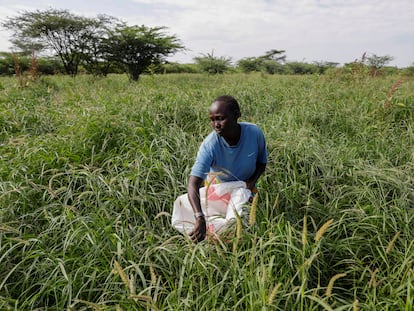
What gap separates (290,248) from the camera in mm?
1523

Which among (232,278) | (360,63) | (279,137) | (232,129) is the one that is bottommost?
(232,278)

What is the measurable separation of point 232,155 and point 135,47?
7.89m

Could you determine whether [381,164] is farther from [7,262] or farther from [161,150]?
[7,262]

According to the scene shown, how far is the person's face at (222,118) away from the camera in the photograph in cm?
173

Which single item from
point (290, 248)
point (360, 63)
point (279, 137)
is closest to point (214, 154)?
point (290, 248)

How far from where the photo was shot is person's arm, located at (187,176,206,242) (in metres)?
1.55

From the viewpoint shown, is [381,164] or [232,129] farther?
[381,164]

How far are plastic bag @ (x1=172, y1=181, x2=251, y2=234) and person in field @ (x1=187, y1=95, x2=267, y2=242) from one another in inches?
3.5

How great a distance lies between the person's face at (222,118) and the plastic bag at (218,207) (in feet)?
1.12

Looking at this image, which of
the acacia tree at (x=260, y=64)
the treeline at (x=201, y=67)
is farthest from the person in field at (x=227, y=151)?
the acacia tree at (x=260, y=64)

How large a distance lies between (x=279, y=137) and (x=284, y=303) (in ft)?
5.78

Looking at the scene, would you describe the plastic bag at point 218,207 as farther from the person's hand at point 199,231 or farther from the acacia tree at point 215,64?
the acacia tree at point 215,64

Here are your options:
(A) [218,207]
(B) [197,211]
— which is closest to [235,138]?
(A) [218,207]

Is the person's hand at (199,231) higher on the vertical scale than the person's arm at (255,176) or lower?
lower
